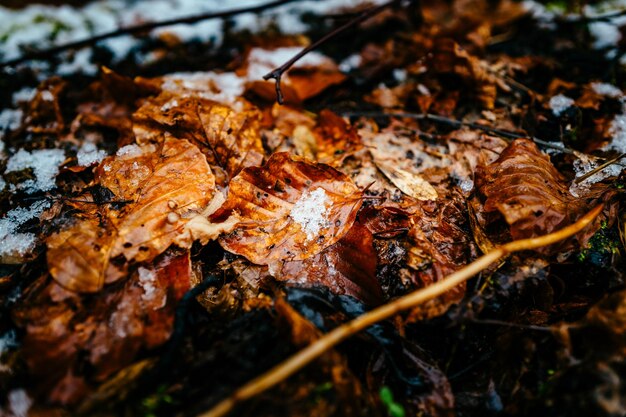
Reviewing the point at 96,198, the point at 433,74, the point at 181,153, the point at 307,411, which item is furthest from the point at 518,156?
the point at 96,198

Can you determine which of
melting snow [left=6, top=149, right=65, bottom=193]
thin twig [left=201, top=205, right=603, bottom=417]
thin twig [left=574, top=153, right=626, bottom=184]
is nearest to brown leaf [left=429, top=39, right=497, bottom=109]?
thin twig [left=574, top=153, right=626, bottom=184]

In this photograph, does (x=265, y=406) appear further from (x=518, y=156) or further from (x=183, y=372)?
(x=518, y=156)

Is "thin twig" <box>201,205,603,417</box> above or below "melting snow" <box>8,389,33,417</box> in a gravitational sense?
above

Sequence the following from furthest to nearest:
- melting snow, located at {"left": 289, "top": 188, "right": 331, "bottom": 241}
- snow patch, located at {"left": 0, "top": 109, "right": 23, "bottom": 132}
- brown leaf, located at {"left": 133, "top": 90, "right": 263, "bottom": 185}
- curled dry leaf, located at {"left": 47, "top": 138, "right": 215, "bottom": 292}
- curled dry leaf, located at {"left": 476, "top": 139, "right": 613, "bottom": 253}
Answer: snow patch, located at {"left": 0, "top": 109, "right": 23, "bottom": 132}
brown leaf, located at {"left": 133, "top": 90, "right": 263, "bottom": 185}
melting snow, located at {"left": 289, "top": 188, "right": 331, "bottom": 241}
curled dry leaf, located at {"left": 476, "top": 139, "right": 613, "bottom": 253}
curled dry leaf, located at {"left": 47, "top": 138, "right": 215, "bottom": 292}

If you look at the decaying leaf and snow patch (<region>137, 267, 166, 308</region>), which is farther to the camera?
the decaying leaf

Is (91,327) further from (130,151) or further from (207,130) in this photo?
(207,130)

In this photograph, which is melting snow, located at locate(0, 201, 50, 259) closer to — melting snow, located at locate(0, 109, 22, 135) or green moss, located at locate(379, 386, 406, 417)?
melting snow, located at locate(0, 109, 22, 135)

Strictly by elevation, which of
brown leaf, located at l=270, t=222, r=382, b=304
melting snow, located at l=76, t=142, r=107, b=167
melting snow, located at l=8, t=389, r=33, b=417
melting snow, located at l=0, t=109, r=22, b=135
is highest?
melting snow, located at l=0, t=109, r=22, b=135
